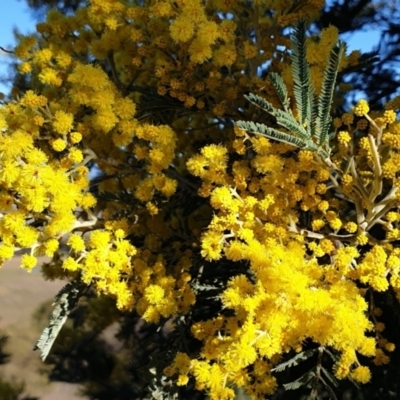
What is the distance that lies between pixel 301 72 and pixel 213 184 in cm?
36

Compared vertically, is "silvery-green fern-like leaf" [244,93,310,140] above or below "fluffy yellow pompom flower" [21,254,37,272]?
above

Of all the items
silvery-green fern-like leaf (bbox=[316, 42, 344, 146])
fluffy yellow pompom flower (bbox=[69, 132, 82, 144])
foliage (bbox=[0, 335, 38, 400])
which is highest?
silvery-green fern-like leaf (bbox=[316, 42, 344, 146])

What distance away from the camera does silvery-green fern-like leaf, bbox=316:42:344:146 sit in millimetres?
1001

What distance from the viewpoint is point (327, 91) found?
1022mm

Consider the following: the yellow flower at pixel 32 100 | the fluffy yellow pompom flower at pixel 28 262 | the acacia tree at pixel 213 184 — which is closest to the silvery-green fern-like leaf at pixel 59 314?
the acacia tree at pixel 213 184

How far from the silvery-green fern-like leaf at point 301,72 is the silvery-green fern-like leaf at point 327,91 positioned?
0.02 metres

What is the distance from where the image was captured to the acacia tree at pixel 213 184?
105 centimetres

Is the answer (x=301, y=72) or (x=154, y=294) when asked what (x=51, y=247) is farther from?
(x=301, y=72)

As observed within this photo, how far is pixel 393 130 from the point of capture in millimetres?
1129

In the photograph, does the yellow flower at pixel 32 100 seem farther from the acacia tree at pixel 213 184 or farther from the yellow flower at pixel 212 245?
the yellow flower at pixel 212 245

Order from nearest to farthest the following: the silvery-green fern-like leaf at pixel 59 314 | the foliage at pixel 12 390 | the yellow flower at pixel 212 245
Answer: the yellow flower at pixel 212 245 → the silvery-green fern-like leaf at pixel 59 314 → the foliage at pixel 12 390

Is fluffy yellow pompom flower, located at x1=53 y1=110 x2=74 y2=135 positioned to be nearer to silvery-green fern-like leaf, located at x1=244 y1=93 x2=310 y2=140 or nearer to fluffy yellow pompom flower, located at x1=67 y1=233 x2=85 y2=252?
fluffy yellow pompom flower, located at x1=67 y1=233 x2=85 y2=252

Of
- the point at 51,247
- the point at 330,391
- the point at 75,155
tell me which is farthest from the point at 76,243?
the point at 330,391

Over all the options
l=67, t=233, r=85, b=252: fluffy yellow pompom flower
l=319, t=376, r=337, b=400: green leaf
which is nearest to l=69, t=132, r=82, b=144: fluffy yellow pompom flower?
l=67, t=233, r=85, b=252: fluffy yellow pompom flower
